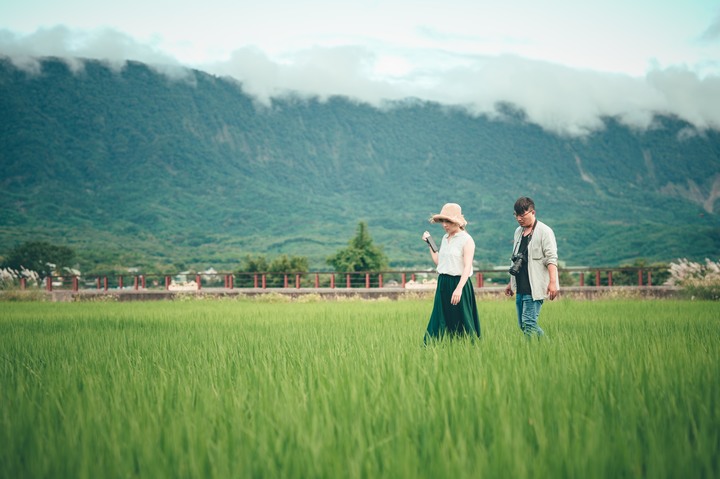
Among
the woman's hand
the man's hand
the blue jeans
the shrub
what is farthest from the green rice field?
the shrub

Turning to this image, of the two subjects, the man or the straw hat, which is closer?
the straw hat


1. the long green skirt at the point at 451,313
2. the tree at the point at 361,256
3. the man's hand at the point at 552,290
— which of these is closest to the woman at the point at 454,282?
the long green skirt at the point at 451,313

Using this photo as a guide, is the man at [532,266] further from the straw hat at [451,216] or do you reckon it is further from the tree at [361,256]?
the tree at [361,256]

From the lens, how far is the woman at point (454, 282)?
6984 millimetres

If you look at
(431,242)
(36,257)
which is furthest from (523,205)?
(36,257)

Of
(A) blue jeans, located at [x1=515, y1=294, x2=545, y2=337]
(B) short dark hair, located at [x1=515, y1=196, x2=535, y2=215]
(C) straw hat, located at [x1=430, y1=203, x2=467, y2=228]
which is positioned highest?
(B) short dark hair, located at [x1=515, y1=196, x2=535, y2=215]

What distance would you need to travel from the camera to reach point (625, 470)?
2736 mm

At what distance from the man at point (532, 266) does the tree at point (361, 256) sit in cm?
5136

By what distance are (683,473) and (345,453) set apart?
1.29 m

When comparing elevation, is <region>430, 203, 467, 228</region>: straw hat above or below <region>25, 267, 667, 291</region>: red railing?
above

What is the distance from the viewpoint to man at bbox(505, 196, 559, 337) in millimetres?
7098

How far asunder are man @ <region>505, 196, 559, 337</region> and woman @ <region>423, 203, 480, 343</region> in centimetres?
48

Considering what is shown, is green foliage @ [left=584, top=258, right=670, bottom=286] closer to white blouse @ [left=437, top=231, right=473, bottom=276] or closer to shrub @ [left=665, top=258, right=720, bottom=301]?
shrub @ [left=665, top=258, right=720, bottom=301]

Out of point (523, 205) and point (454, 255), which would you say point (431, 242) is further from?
point (523, 205)
